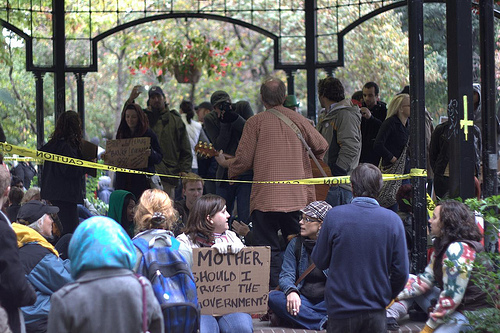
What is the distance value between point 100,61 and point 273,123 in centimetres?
2351

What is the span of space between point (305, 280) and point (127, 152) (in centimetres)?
345

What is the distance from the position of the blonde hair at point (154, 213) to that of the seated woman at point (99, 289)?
114 centimetres

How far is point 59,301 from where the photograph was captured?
432 centimetres

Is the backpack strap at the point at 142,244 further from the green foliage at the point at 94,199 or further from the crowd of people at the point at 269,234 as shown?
the green foliage at the point at 94,199

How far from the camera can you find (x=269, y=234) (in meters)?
8.41

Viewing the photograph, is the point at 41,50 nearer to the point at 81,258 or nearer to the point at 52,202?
the point at 52,202

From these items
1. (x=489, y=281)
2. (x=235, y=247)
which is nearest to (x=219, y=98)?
(x=235, y=247)

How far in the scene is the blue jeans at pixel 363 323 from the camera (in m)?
5.77

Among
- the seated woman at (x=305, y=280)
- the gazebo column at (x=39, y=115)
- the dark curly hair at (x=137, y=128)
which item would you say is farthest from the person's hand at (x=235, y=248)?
the gazebo column at (x=39, y=115)

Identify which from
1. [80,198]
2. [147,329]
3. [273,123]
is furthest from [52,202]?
[147,329]

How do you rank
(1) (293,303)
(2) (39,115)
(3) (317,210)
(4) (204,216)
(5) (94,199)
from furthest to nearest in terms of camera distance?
1. (5) (94,199)
2. (2) (39,115)
3. (3) (317,210)
4. (1) (293,303)
5. (4) (204,216)

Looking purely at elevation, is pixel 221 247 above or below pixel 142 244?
below

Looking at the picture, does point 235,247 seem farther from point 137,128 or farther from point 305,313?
point 137,128

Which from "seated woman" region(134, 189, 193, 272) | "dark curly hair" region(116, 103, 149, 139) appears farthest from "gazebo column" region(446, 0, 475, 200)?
"dark curly hair" region(116, 103, 149, 139)
